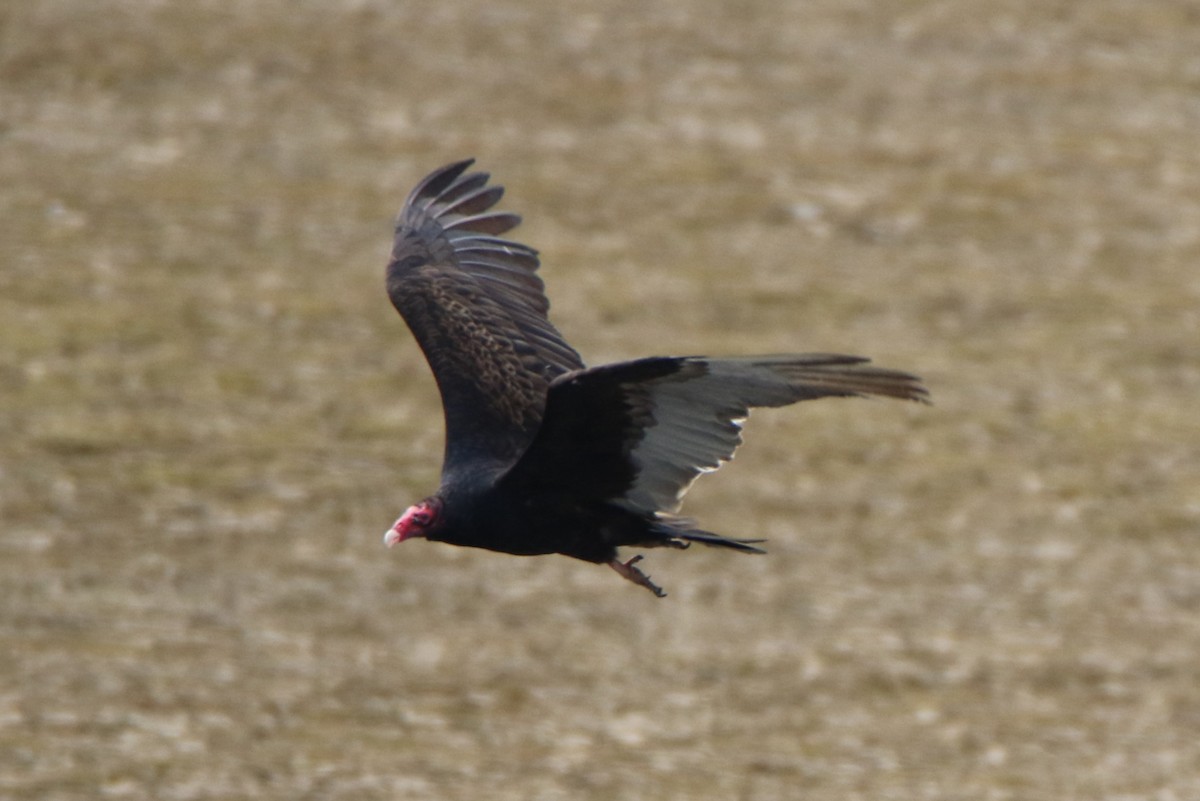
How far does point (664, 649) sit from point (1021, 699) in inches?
72.4

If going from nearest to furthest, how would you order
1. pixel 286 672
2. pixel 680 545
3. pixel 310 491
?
pixel 680 545 → pixel 286 672 → pixel 310 491

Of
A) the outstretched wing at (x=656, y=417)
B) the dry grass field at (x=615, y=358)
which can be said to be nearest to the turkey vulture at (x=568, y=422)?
the outstretched wing at (x=656, y=417)

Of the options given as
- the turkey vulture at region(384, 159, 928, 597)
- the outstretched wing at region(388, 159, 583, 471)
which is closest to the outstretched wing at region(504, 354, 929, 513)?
the turkey vulture at region(384, 159, 928, 597)

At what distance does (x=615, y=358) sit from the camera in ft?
43.8

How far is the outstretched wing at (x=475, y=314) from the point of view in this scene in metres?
6.57

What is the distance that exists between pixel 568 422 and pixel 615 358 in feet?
25.0

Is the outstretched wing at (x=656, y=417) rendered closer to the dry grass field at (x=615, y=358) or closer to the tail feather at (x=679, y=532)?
the tail feather at (x=679, y=532)

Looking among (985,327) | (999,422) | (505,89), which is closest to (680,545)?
(999,422)

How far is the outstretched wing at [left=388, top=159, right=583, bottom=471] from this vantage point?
6.57 meters

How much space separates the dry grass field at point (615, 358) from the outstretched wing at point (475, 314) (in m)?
3.08

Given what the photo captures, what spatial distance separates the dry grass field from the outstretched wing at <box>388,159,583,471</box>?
121 inches

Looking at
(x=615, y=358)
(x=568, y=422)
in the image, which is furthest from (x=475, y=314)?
(x=615, y=358)

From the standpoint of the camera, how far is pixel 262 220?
15.4 meters

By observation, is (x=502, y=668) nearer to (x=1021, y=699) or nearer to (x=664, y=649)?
(x=664, y=649)
